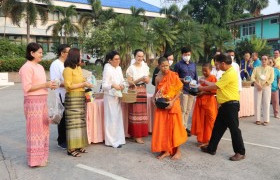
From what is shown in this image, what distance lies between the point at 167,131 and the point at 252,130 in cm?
269

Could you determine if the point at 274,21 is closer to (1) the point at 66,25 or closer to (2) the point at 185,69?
(1) the point at 66,25

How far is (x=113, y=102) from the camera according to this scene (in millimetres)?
5414

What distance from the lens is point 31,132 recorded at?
443cm

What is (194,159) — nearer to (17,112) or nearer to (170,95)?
(170,95)

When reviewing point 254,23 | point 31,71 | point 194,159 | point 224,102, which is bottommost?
point 194,159

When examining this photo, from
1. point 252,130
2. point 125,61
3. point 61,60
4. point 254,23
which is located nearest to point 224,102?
point 252,130

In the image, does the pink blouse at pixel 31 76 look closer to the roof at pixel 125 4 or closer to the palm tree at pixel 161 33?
the palm tree at pixel 161 33

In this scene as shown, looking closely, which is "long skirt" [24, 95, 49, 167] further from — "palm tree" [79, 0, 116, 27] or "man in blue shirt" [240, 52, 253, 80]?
"palm tree" [79, 0, 116, 27]

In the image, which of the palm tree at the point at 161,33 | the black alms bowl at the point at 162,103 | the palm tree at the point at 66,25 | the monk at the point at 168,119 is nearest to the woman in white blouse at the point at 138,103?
the monk at the point at 168,119

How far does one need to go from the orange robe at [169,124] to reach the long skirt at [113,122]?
84cm

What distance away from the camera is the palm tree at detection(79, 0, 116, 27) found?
32.9 m

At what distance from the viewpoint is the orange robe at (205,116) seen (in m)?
5.39

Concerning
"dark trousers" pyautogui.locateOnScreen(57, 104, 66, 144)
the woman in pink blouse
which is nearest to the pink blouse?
the woman in pink blouse

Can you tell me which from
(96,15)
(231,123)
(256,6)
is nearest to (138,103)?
(231,123)
